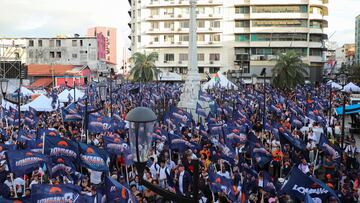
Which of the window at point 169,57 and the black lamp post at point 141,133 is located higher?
the window at point 169,57

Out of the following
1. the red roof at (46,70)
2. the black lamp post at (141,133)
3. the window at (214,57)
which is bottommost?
the black lamp post at (141,133)

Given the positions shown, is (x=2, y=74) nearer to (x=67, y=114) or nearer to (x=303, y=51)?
(x=67, y=114)

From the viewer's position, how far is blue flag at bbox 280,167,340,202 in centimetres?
904

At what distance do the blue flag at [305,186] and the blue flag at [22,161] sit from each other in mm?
5673

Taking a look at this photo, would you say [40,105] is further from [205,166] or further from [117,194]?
[117,194]

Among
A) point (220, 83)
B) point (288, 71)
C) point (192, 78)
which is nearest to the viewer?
point (192, 78)

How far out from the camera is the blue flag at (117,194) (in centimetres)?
827

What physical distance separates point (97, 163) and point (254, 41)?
198ft

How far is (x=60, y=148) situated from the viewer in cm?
1171

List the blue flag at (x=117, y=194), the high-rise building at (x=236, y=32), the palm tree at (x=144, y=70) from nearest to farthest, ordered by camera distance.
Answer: the blue flag at (x=117, y=194)
the palm tree at (x=144, y=70)
the high-rise building at (x=236, y=32)

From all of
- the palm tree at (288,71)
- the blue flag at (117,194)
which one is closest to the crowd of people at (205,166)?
the blue flag at (117,194)

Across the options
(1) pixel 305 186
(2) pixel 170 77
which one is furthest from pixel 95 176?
(2) pixel 170 77

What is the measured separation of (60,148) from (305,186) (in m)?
6.14

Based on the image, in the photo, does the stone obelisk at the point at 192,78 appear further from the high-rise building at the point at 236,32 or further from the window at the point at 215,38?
the window at the point at 215,38
